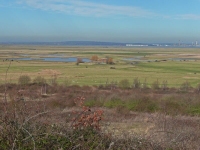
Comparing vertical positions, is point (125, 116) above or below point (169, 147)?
below

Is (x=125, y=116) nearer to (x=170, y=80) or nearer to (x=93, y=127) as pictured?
(x=93, y=127)

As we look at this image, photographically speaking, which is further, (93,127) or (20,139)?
(93,127)

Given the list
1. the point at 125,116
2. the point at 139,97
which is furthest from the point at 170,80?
the point at 125,116

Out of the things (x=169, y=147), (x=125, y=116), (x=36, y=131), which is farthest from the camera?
(x=125, y=116)

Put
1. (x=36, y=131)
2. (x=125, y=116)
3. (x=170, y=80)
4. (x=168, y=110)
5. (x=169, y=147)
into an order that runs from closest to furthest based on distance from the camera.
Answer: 1. (x=36, y=131)
2. (x=169, y=147)
3. (x=125, y=116)
4. (x=168, y=110)
5. (x=170, y=80)

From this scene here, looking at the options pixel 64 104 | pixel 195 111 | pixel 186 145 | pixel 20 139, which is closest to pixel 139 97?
pixel 195 111

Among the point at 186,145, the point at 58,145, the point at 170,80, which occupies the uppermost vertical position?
the point at 58,145

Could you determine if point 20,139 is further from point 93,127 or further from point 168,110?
point 168,110

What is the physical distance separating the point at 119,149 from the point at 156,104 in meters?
18.5

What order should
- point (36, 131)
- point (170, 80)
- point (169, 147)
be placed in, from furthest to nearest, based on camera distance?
point (170, 80) < point (169, 147) < point (36, 131)

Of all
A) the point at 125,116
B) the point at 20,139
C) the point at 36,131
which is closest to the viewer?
the point at 20,139

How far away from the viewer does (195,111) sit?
21.7m

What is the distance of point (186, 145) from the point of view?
4852mm

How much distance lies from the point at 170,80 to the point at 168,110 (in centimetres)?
2910
